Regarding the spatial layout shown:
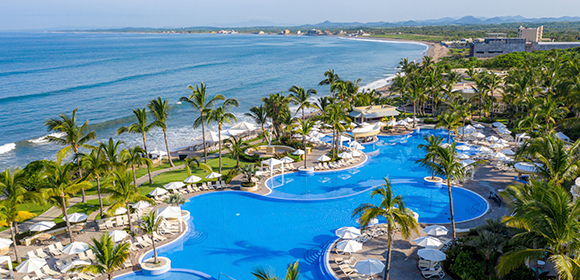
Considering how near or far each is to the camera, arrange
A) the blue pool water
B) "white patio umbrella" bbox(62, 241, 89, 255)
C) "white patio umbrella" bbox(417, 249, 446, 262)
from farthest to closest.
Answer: the blue pool water → "white patio umbrella" bbox(62, 241, 89, 255) → "white patio umbrella" bbox(417, 249, 446, 262)

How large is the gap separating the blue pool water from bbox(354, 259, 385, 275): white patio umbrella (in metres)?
2.09

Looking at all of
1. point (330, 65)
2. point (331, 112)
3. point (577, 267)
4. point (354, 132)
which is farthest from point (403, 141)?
point (330, 65)

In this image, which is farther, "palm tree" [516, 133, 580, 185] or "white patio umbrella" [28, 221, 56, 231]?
"white patio umbrella" [28, 221, 56, 231]

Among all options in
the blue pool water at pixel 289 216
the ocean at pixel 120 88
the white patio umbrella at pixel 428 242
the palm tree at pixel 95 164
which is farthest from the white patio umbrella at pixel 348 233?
the ocean at pixel 120 88

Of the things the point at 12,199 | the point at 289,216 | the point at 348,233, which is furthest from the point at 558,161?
the point at 12,199

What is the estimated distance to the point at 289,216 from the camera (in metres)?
24.6

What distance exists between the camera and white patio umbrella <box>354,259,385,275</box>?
53.9ft

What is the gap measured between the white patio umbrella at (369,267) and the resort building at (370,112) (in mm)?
31480

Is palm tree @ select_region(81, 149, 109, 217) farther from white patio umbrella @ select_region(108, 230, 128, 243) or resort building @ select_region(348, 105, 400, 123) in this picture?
resort building @ select_region(348, 105, 400, 123)

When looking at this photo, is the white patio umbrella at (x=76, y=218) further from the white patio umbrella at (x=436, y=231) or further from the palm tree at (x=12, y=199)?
the white patio umbrella at (x=436, y=231)

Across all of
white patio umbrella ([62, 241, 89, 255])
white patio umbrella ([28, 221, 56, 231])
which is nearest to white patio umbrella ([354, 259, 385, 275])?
white patio umbrella ([62, 241, 89, 255])

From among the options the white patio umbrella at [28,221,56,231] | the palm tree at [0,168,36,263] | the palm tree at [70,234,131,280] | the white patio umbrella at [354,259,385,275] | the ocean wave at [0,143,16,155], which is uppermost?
the palm tree at [0,168,36,263]

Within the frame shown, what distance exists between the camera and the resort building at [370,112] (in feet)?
156

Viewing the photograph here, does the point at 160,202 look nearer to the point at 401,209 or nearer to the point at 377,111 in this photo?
the point at 401,209
